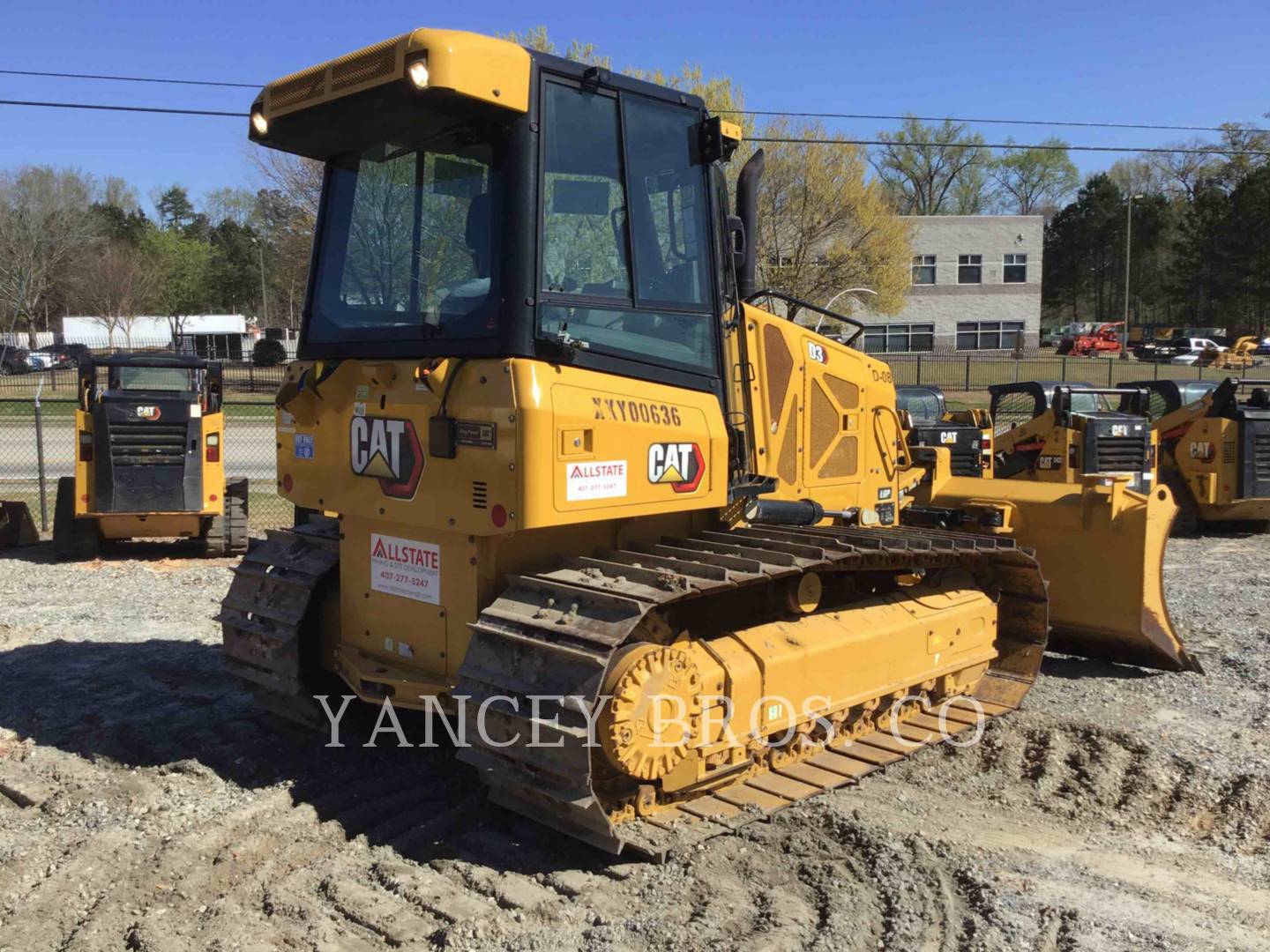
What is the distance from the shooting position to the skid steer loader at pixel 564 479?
4.20 metres

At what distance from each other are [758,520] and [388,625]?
6.11 feet

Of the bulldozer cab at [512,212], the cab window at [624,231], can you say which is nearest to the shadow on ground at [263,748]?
the bulldozer cab at [512,212]

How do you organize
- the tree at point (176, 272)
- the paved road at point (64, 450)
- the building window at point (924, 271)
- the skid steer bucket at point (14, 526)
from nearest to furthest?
the skid steer bucket at point (14, 526) → the paved road at point (64, 450) → the building window at point (924, 271) → the tree at point (176, 272)

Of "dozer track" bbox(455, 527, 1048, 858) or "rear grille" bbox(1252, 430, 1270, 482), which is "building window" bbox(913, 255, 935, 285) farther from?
"dozer track" bbox(455, 527, 1048, 858)

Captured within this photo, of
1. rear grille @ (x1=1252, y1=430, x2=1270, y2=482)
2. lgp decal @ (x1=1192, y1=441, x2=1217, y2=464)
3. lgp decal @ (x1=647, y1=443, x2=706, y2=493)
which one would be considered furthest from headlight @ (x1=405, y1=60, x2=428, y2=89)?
rear grille @ (x1=1252, y1=430, x2=1270, y2=482)

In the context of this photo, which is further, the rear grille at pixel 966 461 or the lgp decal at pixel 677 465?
the rear grille at pixel 966 461

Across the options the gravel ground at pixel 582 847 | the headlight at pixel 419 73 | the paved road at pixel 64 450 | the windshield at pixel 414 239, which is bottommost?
the gravel ground at pixel 582 847

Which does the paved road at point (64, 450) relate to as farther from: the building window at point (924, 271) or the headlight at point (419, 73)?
the building window at point (924, 271)

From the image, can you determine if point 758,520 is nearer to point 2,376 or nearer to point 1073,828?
point 1073,828

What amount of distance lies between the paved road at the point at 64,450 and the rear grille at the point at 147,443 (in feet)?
18.9

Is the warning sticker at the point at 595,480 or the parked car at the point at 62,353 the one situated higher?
the parked car at the point at 62,353

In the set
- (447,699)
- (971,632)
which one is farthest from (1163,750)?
(447,699)

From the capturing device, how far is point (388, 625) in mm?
5078

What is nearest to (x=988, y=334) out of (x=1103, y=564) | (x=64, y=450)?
(x=64, y=450)
